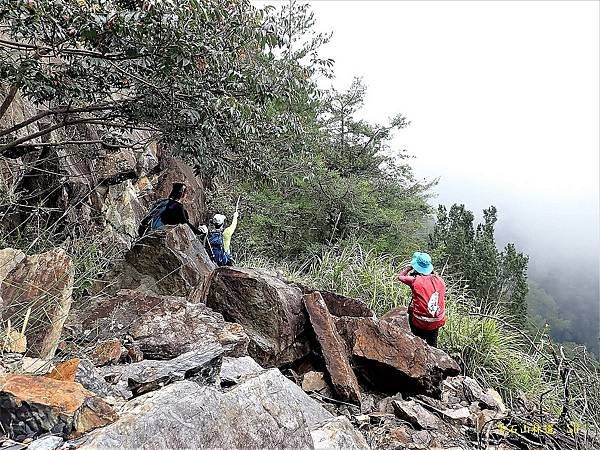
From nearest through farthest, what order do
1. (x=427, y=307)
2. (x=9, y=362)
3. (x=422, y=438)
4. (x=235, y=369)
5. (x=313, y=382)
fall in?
1. (x=9, y=362)
2. (x=235, y=369)
3. (x=422, y=438)
4. (x=313, y=382)
5. (x=427, y=307)

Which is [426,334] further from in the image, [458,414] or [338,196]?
[338,196]

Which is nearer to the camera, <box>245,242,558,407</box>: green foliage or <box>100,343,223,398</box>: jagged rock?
<box>100,343,223,398</box>: jagged rock

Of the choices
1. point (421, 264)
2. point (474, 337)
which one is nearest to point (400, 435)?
point (421, 264)

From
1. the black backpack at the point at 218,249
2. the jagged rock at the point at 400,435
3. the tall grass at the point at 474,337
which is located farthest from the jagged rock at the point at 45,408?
the black backpack at the point at 218,249

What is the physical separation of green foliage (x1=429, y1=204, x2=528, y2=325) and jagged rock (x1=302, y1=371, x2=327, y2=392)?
7.57 meters

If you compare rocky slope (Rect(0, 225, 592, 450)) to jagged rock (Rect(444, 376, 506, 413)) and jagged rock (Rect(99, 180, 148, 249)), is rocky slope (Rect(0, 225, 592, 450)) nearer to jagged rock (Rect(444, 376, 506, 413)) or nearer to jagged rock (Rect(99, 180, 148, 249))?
jagged rock (Rect(444, 376, 506, 413))

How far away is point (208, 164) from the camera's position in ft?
17.1

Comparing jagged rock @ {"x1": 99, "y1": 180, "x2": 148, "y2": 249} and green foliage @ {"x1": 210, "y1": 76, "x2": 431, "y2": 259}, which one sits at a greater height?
green foliage @ {"x1": 210, "y1": 76, "x2": 431, "y2": 259}

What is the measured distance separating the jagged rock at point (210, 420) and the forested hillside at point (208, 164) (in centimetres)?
153

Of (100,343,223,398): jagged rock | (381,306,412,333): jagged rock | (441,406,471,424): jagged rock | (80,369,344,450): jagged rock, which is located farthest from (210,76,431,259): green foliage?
(80,369,344,450): jagged rock

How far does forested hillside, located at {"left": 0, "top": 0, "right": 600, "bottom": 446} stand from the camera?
13.1ft

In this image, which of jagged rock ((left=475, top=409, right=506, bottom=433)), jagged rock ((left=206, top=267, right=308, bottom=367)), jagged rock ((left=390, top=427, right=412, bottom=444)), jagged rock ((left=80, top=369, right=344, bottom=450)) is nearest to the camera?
jagged rock ((left=80, top=369, right=344, bottom=450))

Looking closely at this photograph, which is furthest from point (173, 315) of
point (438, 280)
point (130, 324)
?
point (438, 280)

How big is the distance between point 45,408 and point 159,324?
6.81 ft
